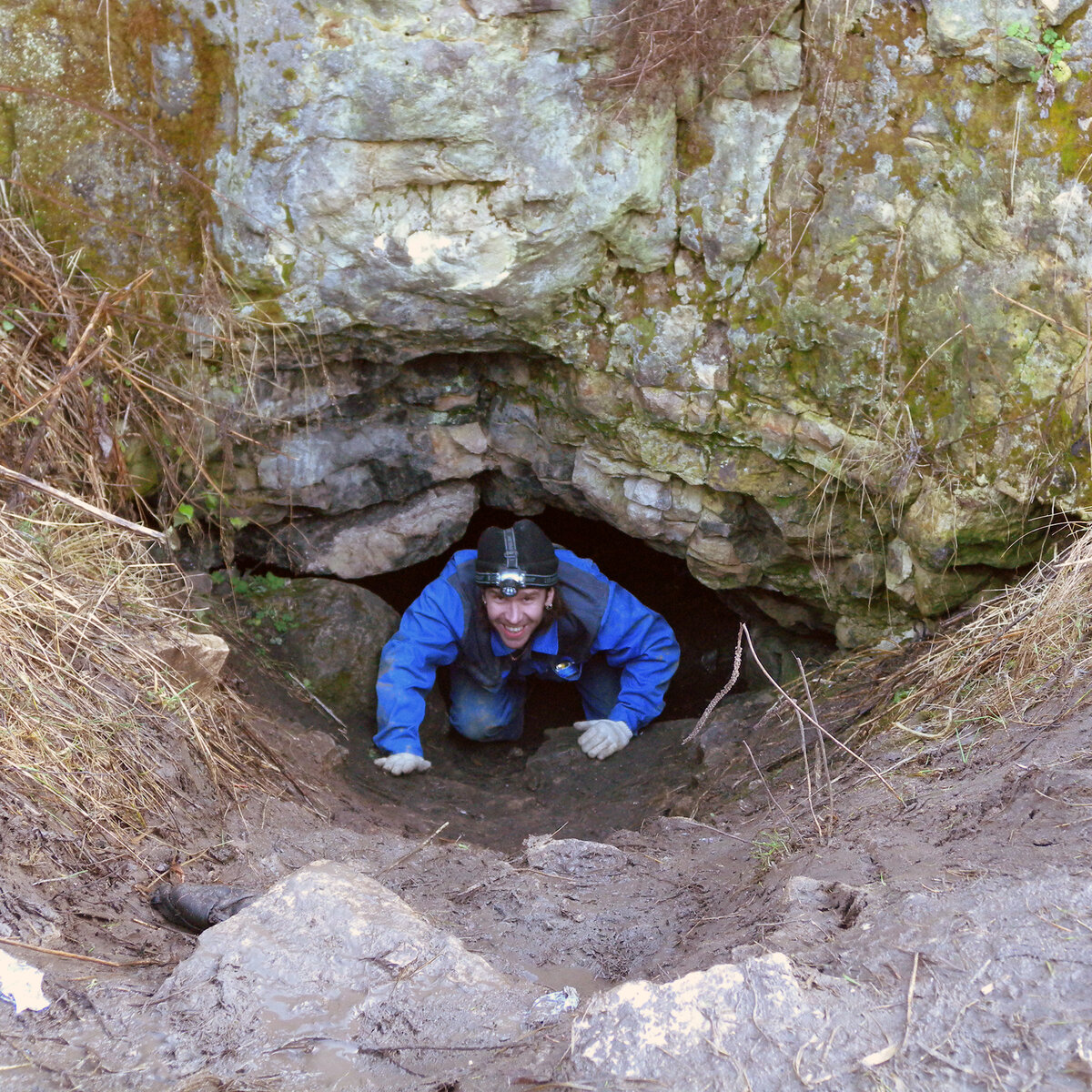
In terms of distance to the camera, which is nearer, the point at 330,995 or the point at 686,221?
the point at 330,995

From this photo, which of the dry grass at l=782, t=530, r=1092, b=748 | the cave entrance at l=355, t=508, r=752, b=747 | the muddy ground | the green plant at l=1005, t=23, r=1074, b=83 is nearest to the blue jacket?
the cave entrance at l=355, t=508, r=752, b=747

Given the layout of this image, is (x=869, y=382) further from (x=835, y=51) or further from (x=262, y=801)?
(x=262, y=801)

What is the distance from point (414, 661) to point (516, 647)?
554 millimetres

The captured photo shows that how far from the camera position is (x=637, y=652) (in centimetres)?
522

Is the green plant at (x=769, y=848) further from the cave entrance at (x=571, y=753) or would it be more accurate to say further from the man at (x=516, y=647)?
the man at (x=516, y=647)

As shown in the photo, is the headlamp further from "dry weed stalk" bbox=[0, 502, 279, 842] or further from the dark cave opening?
"dry weed stalk" bbox=[0, 502, 279, 842]

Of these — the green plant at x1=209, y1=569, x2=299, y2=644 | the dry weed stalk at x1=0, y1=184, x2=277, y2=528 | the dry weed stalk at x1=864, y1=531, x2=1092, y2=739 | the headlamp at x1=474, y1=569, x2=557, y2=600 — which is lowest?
the green plant at x1=209, y1=569, x2=299, y2=644

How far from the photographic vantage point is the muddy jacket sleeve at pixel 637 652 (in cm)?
512

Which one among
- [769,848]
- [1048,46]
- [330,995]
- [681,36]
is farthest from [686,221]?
[330,995]

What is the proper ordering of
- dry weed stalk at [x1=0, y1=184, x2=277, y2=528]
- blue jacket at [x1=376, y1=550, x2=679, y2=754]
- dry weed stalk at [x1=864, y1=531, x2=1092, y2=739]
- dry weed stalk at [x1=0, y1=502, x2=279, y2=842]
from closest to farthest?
dry weed stalk at [x1=0, y1=502, x2=279, y2=842]
dry weed stalk at [x1=864, y1=531, x2=1092, y2=739]
dry weed stalk at [x1=0, y1=184, x2=277, y2=528]
blue jacket at [x1=376, y1=550, x2=679, y2=754]

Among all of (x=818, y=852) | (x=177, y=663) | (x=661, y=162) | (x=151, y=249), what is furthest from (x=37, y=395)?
(x=818, y=852)

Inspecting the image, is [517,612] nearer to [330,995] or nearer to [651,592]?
[651,592]

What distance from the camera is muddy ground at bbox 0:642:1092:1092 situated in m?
1.41

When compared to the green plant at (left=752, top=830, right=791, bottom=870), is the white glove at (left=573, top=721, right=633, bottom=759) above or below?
below
